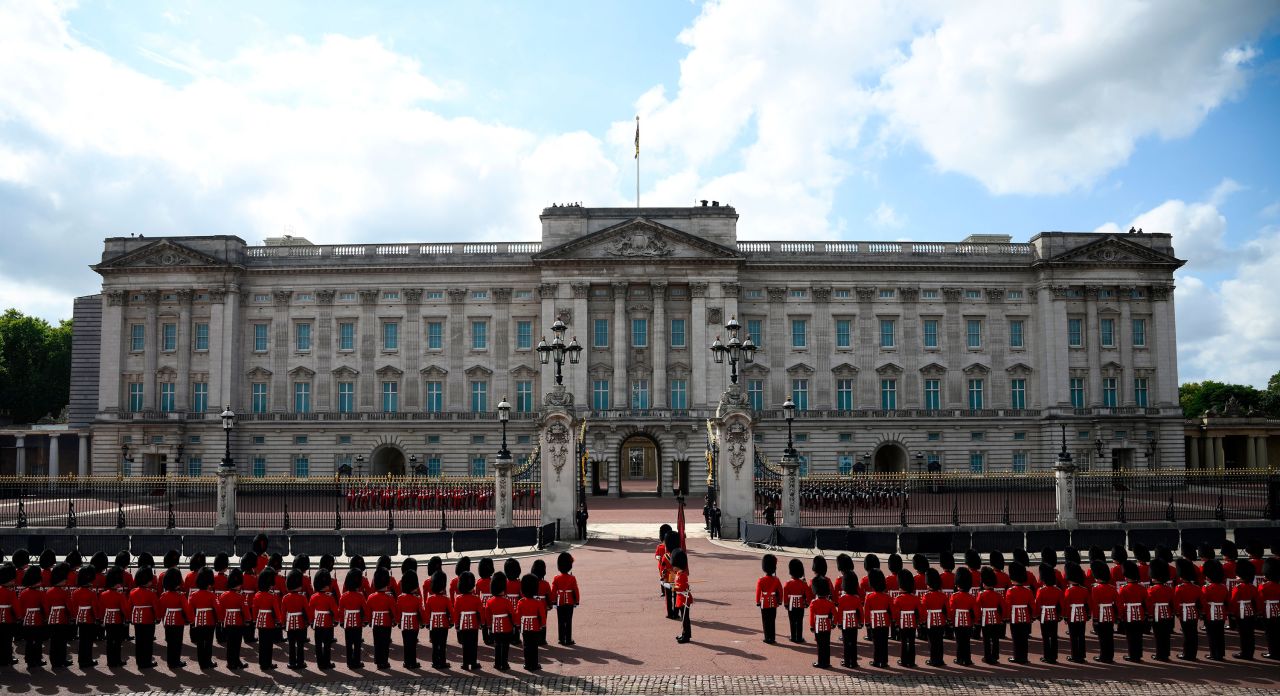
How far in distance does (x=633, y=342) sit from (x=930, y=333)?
18.3m

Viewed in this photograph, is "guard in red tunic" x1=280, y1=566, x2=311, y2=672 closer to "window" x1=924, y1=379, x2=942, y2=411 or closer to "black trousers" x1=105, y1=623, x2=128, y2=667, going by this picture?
"black trousers" x1=105, y1=623, x2=128, y2=667

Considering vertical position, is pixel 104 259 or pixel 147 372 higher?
pixel 104 259

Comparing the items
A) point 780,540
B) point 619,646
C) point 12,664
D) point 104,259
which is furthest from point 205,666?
point 104,259

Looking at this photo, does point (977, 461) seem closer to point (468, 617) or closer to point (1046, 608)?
point (1046, 608)

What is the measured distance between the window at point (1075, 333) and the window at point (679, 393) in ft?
78.0

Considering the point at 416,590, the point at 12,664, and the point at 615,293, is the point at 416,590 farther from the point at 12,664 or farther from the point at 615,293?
the point at 615,293

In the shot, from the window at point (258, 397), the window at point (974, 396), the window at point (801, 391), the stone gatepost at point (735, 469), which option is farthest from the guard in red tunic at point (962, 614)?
the window at point (258, 397)

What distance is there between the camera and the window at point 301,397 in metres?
55.2

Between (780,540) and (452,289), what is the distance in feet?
114

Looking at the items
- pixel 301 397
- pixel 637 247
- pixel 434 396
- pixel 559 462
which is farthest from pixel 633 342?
pixel 559 462

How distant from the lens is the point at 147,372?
54844 mm

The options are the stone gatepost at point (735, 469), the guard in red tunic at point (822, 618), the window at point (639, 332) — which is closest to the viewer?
the guard in red tunic at point (822, 618)

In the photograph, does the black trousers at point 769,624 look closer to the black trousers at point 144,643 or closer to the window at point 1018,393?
the black trousers at point 144,643

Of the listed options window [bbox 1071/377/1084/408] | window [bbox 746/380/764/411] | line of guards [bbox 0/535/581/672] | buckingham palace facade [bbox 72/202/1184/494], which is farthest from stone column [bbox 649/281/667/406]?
line of guards [bbox 0/535/581/672]
